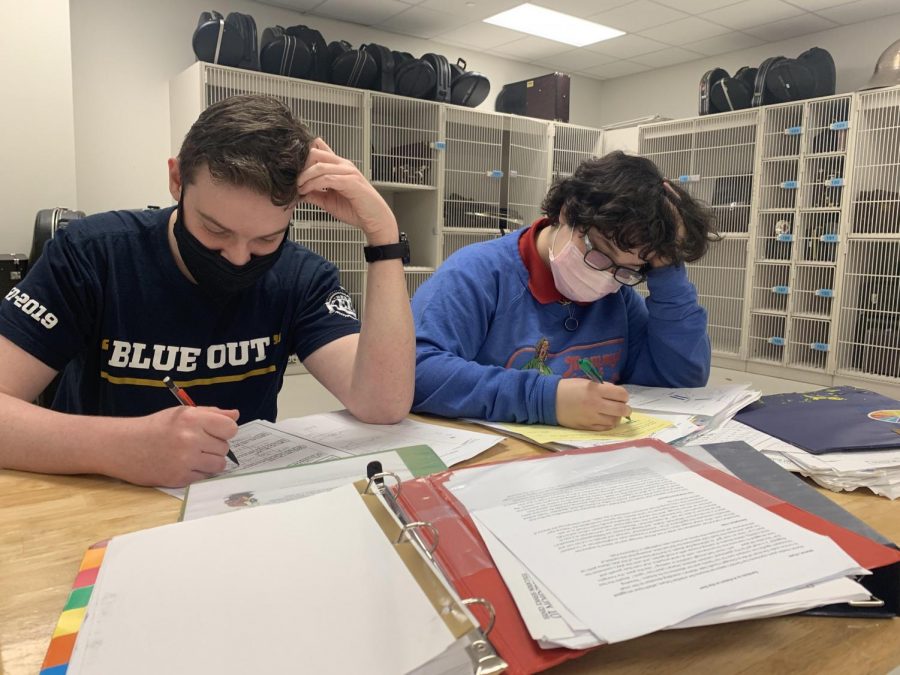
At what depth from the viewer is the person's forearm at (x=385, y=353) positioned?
1047 mm

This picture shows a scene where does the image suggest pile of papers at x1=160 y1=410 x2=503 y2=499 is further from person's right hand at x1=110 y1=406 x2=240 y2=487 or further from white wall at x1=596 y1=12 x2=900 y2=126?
white wall at x1=596 y1=12 x2=900 y2=126

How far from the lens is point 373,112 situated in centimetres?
403

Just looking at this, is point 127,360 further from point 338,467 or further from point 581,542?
point 581,542

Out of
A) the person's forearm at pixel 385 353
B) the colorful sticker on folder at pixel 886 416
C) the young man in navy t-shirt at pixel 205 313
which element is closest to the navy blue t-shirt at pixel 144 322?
the young man in navy t-shirt at pixel 205 313

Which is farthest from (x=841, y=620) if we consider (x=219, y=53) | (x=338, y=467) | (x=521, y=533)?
(x=219, y=53)

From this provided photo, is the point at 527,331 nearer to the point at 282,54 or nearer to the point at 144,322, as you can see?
the point at 144,322

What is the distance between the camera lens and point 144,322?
3.60 ft

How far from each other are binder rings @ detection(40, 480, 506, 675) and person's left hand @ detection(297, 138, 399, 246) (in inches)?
24.6

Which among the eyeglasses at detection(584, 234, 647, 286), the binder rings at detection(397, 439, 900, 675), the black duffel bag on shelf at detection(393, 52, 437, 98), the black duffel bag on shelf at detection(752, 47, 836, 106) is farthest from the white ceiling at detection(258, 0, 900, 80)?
the binder rings at detection(397, 439, 900, 675)

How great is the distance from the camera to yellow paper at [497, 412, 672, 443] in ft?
3.17

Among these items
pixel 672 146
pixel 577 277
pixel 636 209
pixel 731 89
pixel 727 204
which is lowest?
pixel 577 277

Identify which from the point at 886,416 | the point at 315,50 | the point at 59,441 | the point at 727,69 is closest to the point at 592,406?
the point at 886,416

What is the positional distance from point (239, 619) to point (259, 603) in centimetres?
2

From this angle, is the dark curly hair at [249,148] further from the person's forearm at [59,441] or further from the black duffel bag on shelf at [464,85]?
the black duffel bag on shelf at [464,85]
